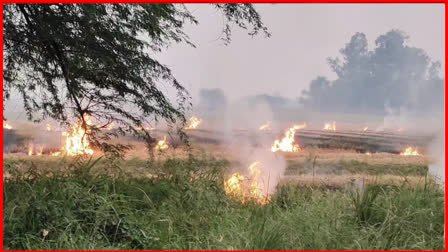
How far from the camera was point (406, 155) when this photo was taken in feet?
22.8

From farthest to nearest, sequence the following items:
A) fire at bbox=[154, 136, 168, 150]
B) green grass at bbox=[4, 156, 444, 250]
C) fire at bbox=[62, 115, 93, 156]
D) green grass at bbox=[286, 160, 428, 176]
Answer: fire at bbox=[154, 136, 168, 150]
fire at bbox=[62, 115, 93, 156]
green grass at bbox=[286, 160, 428, 176]
green grass at bbox=[4, 156, 444, 250]

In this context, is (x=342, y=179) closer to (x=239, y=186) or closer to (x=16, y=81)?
(x=239, y=186)

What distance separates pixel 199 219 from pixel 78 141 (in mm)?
2552

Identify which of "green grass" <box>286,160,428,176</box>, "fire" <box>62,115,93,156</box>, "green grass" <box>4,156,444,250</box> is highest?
"fire" <box>62,115,93,156</box>

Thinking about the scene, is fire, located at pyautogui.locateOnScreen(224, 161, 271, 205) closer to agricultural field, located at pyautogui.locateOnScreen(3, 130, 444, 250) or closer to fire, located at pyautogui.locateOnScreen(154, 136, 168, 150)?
agricultural field, located at pyautogui.locateOnScreen(3, 130, 444, 250)

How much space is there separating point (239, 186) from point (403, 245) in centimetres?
259

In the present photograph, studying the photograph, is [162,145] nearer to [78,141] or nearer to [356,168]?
[78,141]

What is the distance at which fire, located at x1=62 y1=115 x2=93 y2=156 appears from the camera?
253 inches

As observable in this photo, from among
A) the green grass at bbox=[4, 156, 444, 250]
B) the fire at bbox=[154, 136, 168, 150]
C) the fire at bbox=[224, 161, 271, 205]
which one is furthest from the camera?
the fire at bbox=[154, 136, 168, 150]

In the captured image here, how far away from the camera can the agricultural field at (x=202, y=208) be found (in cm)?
392

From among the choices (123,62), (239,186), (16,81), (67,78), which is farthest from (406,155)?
(16,81)

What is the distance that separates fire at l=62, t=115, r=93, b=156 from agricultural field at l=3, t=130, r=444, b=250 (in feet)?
0.48

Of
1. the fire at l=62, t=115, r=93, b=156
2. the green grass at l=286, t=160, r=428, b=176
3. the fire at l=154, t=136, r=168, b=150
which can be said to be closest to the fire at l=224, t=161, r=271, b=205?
the green grass at l=286, t=160, r=428, b=176

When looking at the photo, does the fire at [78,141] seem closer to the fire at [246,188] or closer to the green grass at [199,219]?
the green grass at [199,219]
